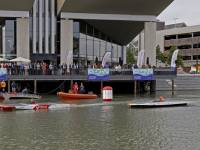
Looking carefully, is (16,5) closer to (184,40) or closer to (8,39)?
(8,39)

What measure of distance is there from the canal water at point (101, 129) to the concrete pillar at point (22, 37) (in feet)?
68.6

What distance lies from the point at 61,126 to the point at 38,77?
2077 centimetres

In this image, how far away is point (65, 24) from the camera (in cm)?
4453

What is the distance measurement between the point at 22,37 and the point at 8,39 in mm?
2613

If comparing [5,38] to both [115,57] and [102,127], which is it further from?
[102,127]

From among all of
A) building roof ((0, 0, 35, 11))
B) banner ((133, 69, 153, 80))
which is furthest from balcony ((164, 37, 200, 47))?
building roof ((0, 0, 35, 11))

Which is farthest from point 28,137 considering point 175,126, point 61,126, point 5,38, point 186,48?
point 186,48

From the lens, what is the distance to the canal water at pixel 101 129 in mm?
13983

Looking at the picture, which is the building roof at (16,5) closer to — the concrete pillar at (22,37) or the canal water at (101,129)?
the concrete pillar at (22,37)

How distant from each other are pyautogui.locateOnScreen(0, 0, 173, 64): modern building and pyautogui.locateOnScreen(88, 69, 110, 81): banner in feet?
17.5

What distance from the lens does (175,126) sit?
1791 cm

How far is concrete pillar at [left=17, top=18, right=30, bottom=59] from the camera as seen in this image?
144 ft

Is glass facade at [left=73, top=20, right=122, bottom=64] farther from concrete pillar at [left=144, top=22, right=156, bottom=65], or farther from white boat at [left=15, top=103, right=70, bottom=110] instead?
white boat at [left=15, top=103, right=70, bottom=110]

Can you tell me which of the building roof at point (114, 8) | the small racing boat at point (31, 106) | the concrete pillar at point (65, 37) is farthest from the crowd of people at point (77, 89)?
the building roof at point (114, 8)
